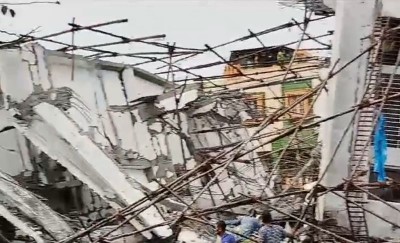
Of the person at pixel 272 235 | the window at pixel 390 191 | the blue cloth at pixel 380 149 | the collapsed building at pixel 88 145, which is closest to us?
the blue cloth at pixel 380 149

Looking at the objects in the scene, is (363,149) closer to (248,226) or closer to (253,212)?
(248,226)

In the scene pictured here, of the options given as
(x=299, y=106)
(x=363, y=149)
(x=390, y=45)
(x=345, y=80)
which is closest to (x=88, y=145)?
(x=345, y=80)

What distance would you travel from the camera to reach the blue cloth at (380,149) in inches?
281

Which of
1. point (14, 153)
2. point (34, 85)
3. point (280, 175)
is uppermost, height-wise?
point (34, 85)

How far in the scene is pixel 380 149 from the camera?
716cm

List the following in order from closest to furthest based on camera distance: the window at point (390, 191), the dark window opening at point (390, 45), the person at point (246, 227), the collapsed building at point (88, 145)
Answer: the dark window opening at point (390, 45) < the window at point (390, 191) < the person at point (246, 227) < the collapsed building at point (88, 145)

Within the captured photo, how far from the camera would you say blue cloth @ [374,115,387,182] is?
7.14 metres

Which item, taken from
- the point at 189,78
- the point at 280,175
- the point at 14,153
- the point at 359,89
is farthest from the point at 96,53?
the point at 359,89

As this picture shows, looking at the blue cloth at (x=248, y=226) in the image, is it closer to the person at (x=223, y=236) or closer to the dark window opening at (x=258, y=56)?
the person at (x=223, y=236)

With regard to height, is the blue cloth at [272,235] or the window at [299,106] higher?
the window at [299,106]

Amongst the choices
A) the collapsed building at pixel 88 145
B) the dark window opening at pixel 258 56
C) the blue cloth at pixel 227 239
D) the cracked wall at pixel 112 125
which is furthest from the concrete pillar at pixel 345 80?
the dark window opening at pixel 258 56

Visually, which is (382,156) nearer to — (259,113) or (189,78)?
(189,78)

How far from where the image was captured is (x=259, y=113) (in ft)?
44.0

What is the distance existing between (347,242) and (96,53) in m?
5.69
